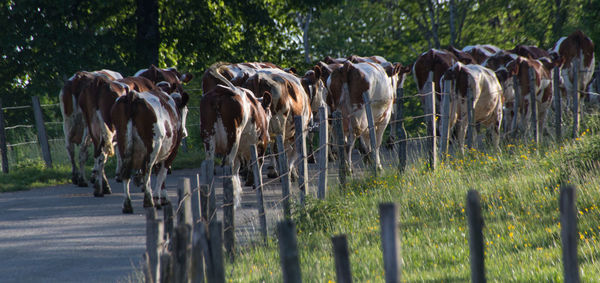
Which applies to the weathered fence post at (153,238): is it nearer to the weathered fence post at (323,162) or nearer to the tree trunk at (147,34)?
the weathered fence post at (323,162)

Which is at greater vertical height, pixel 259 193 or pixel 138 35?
pixel 138 35

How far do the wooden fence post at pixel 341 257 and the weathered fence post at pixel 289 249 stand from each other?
6.5 inches

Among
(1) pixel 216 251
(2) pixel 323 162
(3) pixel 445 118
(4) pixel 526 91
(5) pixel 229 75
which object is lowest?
(1) pixel 216 251

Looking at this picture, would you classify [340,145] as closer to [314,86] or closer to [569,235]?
[314,86]

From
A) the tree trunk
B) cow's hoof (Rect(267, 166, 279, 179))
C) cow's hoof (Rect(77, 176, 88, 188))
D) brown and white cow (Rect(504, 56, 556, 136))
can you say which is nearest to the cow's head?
Answer: cow's hoof (Rect(267, 166, 279, 179))

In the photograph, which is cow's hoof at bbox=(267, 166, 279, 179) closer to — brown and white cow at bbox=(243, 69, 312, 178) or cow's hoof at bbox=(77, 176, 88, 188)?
brown and white cow at bbox=(243, 69, 312, 178)


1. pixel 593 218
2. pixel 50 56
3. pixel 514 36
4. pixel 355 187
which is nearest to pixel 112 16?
pixel 50 56

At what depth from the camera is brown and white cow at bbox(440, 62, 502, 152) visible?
12.2 metres

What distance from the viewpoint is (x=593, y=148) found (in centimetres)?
908

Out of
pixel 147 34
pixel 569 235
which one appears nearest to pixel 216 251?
pixel 569 235

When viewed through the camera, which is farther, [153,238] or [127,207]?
[127,207]

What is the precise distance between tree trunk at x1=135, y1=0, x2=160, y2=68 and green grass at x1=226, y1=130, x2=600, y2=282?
1192 cm

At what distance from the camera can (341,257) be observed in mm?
2639

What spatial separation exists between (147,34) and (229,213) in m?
15.1
